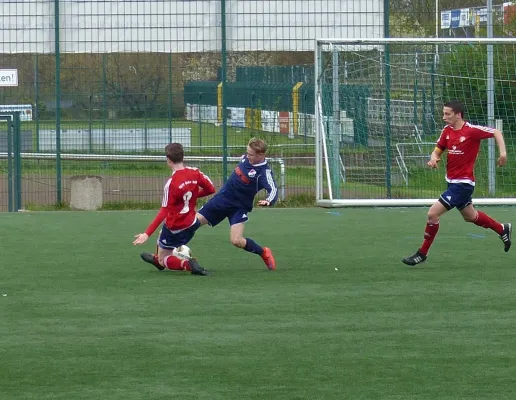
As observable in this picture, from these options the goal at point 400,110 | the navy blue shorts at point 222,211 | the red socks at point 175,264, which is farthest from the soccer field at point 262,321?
the goal at point 400,110

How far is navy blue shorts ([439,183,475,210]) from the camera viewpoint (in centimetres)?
1109

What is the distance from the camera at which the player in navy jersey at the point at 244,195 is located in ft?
35.0

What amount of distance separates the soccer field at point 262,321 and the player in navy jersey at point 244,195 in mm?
280

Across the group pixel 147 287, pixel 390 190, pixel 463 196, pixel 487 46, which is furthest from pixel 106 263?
pixel 487 46

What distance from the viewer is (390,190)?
707 inches

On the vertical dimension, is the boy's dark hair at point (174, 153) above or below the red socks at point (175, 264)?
above

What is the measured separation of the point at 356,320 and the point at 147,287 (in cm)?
219

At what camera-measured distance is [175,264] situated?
1037cm

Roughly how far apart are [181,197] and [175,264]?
1.99 ft

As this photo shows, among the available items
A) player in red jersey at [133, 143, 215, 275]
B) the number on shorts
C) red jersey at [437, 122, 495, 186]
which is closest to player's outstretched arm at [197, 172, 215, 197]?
player in red jersey at [133, 143, 215, 275]

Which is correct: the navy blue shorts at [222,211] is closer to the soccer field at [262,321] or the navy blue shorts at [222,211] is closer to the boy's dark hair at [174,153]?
the soccer field at [262,321]

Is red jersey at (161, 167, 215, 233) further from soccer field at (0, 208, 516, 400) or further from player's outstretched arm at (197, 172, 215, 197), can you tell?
soccer field at (0, 208, 516, 400)

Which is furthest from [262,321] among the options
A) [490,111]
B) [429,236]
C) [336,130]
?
[490,111]

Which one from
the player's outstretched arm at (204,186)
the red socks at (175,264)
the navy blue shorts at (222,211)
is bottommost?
the red socks at (175,264)
